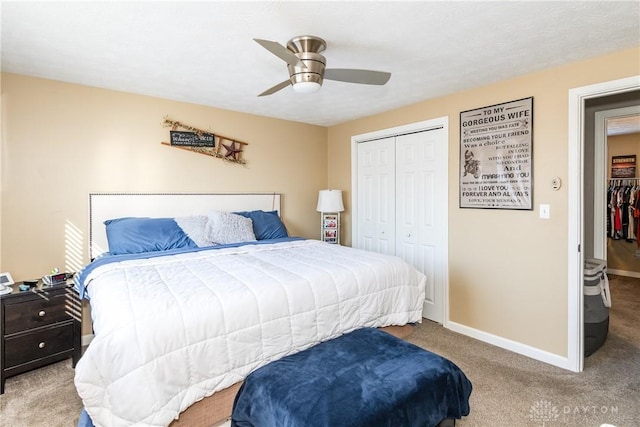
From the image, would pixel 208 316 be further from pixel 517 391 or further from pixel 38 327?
pixel 517 391

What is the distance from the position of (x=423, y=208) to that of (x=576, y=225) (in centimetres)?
137

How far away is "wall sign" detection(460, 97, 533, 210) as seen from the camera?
2.79 metres

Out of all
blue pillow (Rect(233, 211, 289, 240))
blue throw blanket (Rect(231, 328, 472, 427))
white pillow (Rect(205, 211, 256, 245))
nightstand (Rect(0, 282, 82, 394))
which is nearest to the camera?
blue throw blanket (Rect(231, 328, 472, 427))

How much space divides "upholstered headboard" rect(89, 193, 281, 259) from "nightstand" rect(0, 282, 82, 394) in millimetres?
626

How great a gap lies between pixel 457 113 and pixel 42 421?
3861 mm

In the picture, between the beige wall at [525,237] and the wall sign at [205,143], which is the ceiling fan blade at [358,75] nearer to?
the beige wall at [525,237]

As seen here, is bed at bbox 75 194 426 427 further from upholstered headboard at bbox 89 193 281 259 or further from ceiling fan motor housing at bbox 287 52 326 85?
ceiling fan motor housing at bbox 287 52 326 85

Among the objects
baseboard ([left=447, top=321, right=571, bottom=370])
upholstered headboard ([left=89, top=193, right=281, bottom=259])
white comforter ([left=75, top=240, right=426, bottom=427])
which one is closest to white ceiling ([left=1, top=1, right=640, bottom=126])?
upholstered headboard ([left=89, top=193, right=281, bottom=259])

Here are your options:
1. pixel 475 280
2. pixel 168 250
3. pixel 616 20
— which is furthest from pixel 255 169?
pixel 616 20

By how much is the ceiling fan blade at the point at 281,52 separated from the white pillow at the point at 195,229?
184 centimetres

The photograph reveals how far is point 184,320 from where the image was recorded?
1618 millimetres

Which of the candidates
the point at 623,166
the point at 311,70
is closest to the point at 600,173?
the point at 623,166

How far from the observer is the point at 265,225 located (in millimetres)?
3705

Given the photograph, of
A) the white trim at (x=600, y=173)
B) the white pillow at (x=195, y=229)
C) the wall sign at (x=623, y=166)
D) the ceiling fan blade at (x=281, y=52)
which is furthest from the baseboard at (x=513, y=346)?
the wall sign at (x=623, y=166)
